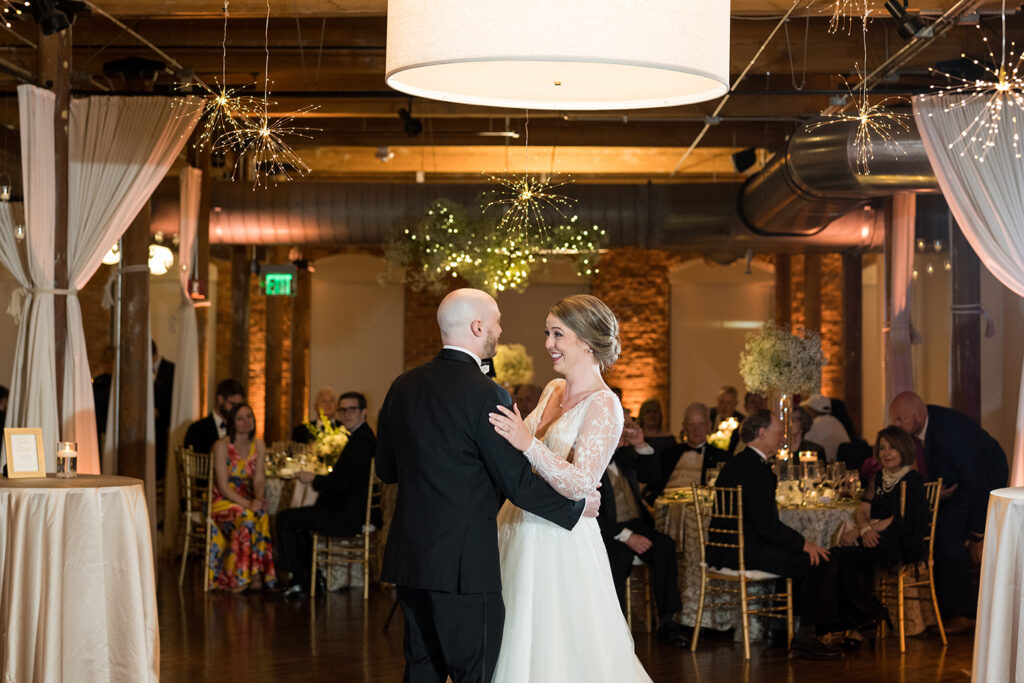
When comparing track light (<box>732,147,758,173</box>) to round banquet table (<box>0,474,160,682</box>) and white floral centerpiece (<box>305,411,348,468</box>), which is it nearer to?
white floral centerpiece (<box>305,411,348,468</box>)

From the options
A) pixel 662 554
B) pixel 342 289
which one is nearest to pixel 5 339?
pixel 662 554

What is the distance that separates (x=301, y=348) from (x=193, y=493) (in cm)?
695

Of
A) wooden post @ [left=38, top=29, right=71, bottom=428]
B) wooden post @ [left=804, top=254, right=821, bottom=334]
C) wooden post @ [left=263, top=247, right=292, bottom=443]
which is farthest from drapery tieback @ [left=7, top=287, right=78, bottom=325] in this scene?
wooden post @ [left=804, top=254, right=821, bottom=334]

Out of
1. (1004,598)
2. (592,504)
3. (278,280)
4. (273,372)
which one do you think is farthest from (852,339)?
(592,504)

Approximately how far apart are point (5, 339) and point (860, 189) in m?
5.80

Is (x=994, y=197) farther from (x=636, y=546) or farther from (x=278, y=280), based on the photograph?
(x=278, y=280)

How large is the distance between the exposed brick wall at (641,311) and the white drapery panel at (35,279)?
33.1 feet

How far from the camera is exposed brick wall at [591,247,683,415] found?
650 inches

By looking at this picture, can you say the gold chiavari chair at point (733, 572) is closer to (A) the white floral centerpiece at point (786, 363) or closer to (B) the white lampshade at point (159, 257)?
(A) the white floral centerpiece at point (786, 363)

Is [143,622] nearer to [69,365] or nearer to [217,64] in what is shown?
[69,365]

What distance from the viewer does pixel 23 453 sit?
16.4 ft

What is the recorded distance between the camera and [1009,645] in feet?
13.6

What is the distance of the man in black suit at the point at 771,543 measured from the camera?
263 inches

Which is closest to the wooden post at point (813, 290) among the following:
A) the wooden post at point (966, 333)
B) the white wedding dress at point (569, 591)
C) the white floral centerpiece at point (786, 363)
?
the wooden post at point (966, 333)
